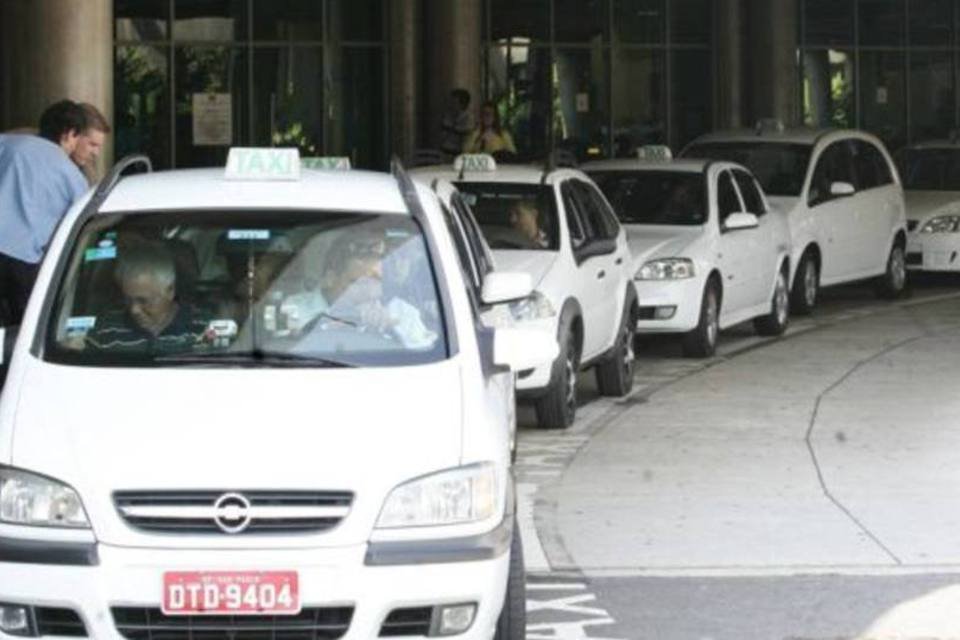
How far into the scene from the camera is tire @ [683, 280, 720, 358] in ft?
54.6

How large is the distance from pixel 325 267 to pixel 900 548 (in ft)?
11.3

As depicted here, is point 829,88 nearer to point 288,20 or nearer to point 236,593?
point 288,20

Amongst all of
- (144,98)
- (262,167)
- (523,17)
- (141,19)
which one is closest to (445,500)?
(262,167)

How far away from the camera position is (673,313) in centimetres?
1636

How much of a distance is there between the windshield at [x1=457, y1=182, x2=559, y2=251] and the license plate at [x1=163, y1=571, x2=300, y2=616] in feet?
24.2

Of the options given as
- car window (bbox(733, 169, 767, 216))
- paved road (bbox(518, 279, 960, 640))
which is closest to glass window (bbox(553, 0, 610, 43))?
car window (bbox(733, 169, 767, 216))

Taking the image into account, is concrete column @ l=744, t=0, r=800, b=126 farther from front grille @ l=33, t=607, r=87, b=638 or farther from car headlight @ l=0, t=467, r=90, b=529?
front grille @ l=33, t=607, r=87, b=638

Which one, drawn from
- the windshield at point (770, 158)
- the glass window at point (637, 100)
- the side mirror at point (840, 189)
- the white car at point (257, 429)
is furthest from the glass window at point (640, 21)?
the white car at point (257, 429)

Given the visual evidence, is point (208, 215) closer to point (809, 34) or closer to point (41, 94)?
point (41, 94)

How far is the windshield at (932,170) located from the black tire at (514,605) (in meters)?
17.8

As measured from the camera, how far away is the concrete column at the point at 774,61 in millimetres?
31234

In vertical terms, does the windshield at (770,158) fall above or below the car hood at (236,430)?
above

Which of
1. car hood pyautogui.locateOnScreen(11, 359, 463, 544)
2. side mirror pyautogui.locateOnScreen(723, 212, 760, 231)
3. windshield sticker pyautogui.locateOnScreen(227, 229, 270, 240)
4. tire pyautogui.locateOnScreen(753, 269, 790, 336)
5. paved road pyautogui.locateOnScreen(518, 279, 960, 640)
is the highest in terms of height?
windshield sticker pyautogui.locateOnScreen(227, 229, 270, 240)

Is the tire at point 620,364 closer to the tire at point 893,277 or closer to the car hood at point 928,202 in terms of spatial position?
the tire at point 893,277
